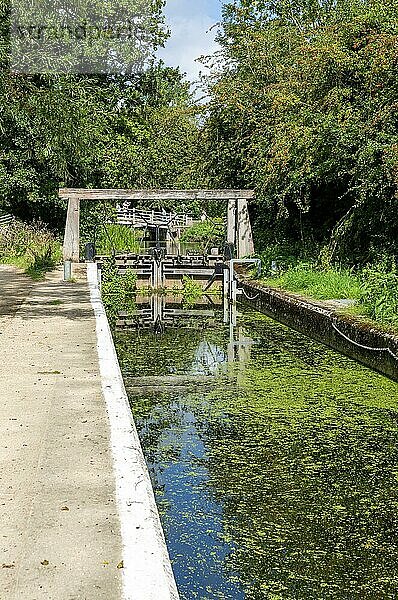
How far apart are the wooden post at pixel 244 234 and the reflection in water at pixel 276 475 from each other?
12501 millimetres

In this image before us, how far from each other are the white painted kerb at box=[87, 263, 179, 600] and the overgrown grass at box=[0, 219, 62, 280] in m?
14.2

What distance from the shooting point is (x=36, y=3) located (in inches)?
871

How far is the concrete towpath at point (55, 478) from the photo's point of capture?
3.40 m

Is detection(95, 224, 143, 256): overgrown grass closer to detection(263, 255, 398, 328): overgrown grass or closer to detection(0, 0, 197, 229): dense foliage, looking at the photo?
detection(0, 0, 197, 229): dense foliage

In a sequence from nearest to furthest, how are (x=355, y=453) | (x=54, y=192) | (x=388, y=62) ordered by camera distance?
(x=355, y=453)
(x=388, y=62)
(x=54, y=192)

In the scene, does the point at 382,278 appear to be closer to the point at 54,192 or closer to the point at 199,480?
the point at 199,480

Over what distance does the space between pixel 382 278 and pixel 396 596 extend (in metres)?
8.58

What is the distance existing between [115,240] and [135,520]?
27165mm

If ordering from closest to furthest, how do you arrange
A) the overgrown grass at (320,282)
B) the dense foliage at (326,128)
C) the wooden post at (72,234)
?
the dense foliage at (326,128) → the overgrown grass at (320,282) → the wooden post at (72,234)

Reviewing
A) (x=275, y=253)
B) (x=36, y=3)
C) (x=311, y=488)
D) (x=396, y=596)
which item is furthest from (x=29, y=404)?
(x=36, y=3)

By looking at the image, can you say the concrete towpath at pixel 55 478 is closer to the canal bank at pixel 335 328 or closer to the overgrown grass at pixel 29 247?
the canal bank at pixel 335 328

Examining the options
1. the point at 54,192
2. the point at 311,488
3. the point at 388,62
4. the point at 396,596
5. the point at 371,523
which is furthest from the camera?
the point at 54,192

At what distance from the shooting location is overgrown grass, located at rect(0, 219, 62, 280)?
21.8 metres

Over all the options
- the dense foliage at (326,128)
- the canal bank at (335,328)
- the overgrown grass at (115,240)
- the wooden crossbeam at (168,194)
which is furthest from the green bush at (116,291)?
the overgrown grass at (115,240)
